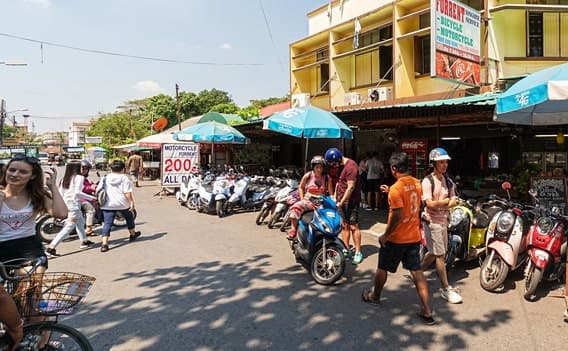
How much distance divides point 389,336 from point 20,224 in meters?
3.25

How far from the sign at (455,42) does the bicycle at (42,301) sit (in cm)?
777

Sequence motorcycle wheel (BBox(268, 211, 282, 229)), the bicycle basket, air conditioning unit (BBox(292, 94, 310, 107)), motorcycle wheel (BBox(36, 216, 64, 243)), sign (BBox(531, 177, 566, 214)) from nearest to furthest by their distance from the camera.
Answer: the bicycle basket
sign (BBox(531, 177, 566, 214))
motorcycle wheel (BBox(36, 216, 64, 243))
motorcycle wheel (BBox(268, 211, 282, 229))
air conditioning unit (BBox(292, 94, 310, 107))

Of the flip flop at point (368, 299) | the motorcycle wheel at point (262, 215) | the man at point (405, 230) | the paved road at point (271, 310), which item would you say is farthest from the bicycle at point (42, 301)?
the motorcycle wheel at point (262, 215)

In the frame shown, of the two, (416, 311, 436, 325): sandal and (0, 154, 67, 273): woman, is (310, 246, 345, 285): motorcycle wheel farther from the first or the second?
(0, 154, 67, 273): woman

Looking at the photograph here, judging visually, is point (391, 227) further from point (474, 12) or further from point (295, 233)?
point (474, 12)

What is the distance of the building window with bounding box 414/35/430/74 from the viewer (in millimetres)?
12211

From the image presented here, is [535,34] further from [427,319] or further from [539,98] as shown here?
[427,319]

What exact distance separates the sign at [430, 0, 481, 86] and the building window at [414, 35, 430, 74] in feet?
8.92

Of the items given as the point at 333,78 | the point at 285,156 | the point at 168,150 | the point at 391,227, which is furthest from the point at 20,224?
the point at 285,156

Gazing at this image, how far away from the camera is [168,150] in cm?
1274

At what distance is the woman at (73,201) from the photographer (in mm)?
6617

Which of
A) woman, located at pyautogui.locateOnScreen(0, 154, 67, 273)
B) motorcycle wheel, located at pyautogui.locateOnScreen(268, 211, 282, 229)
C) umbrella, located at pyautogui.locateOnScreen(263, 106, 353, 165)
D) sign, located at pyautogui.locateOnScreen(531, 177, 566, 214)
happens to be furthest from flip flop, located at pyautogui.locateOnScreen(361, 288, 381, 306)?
motorcycle wheel, located at pyautogui.locateOnScreen(268, 211, 282, 229)

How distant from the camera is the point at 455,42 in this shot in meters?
8.90

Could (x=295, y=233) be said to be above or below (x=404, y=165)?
below
